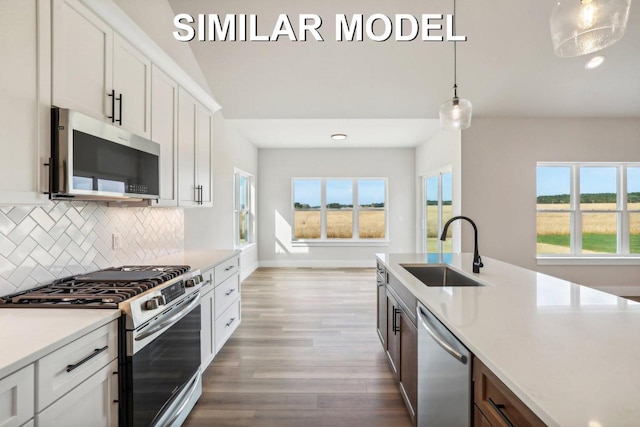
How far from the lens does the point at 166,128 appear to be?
96.1 inches

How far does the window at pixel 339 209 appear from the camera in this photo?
6.89 m

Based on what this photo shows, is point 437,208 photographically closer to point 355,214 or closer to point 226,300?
point 355,214

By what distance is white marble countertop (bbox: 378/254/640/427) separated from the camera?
2.38 feet

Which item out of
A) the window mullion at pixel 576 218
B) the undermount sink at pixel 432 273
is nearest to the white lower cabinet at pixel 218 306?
the undermount sink at pixel 432 273

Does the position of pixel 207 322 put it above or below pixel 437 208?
below

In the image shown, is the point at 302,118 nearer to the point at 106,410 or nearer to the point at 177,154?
the point at 177,154

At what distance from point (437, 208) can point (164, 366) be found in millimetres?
5177

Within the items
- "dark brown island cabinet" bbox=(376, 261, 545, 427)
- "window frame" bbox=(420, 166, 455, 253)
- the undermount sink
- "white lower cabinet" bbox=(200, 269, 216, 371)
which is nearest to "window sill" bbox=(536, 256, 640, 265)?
"window frame" bbox=(420, 166, 455, 253)

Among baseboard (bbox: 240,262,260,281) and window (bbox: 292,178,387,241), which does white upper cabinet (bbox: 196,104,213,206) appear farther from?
window (bbox: 292,178,387,241)

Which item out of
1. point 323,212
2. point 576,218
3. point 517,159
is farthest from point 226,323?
point 576,218

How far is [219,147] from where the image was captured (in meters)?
4.39

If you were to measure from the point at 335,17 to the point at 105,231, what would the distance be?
299 centimetres

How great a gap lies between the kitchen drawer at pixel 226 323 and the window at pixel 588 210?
4.47 metres

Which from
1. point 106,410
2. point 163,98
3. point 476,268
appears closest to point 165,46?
point 163,98
